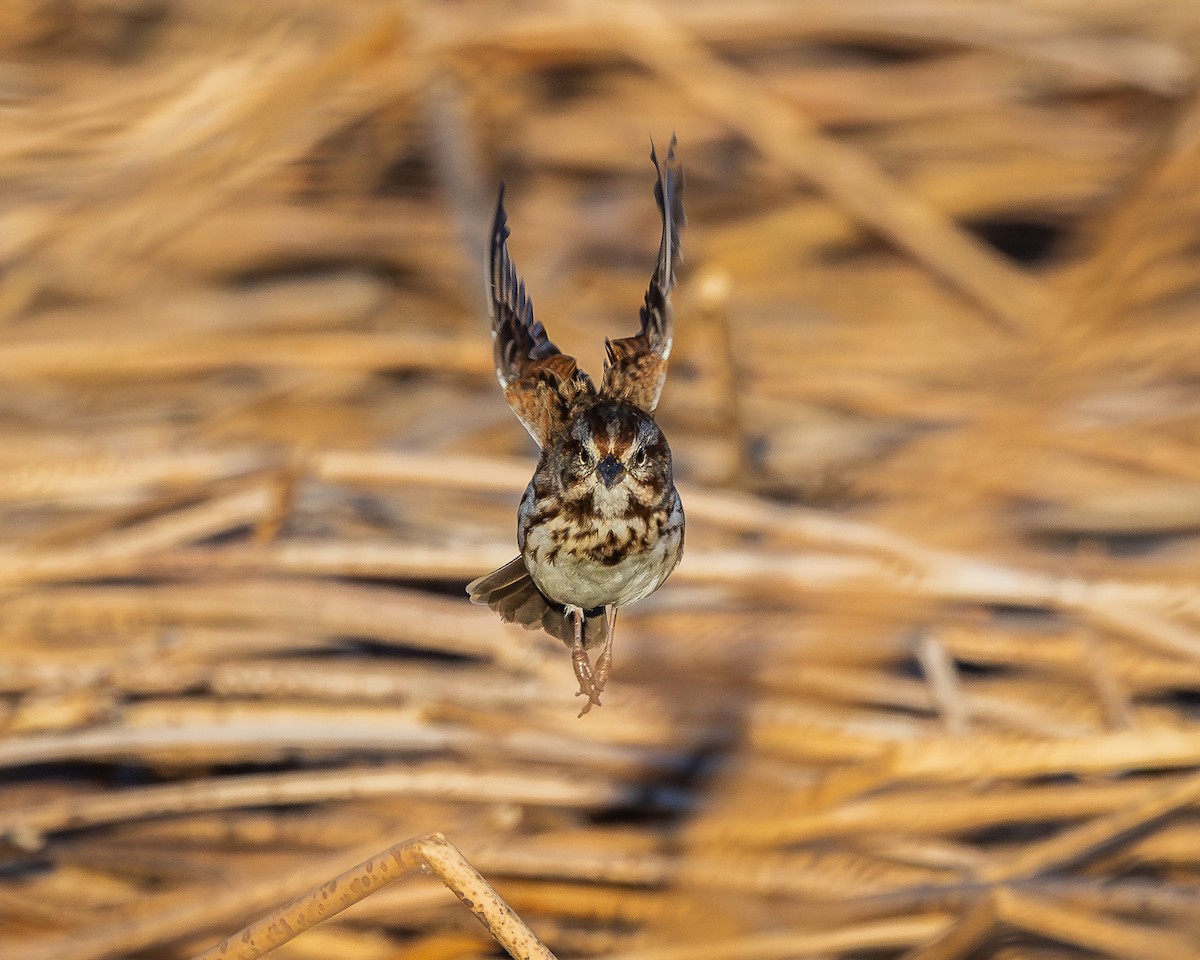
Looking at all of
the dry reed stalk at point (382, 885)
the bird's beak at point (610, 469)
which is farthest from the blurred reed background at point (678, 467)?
the bird's beak at point (610, 469)

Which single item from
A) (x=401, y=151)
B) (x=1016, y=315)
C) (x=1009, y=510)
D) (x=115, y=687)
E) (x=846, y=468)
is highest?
(x=401, y=151)

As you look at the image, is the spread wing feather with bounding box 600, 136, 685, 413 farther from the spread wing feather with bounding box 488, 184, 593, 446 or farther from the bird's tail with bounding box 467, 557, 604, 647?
the bird's tail with bounding box 467, 557, 604, 647

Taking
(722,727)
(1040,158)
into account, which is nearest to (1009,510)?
(722,727)

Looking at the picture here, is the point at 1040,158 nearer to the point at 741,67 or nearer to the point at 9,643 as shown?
the point at 741,67

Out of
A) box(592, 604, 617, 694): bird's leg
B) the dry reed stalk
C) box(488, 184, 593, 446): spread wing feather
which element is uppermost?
box(488, 184, 593, 446): spread wing feather

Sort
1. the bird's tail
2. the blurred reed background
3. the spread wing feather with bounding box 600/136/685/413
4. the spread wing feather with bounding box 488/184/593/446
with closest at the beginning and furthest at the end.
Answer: the spread wing feather with bounding box 600/136/685/413 → the spread wing feather with bounding box 488/184/593/446 → the bird's tail → the blurred reed background

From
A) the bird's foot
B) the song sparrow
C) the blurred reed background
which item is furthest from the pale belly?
the blurred reed background
